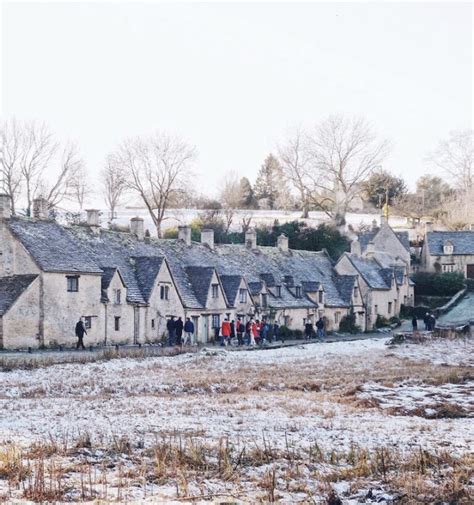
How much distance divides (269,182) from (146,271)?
8427 cm

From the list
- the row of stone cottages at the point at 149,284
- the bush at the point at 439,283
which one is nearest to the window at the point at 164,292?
the row of stone cottages at the point at 149,284

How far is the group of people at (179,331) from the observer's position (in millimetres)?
51750

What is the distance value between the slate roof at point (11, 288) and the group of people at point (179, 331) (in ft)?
28.4

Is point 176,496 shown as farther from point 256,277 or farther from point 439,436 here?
point 256,277

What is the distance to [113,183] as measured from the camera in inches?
4198

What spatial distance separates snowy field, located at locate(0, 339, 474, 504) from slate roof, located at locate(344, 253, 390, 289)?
40.9 m

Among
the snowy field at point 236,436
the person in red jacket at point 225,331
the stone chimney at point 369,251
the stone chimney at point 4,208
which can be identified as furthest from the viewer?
the stone chimney at point 369,251

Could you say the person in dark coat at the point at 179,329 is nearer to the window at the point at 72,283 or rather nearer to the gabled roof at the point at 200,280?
the window at the point at 72,283

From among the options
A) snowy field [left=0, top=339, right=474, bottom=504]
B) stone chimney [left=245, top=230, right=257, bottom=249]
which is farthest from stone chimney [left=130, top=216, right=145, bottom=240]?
snowy field [left=0, top=339, right=474, bottom=504]

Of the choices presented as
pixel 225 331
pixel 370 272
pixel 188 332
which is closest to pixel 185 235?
pixel 225 331

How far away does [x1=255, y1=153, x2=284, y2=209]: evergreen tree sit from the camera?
447 ft

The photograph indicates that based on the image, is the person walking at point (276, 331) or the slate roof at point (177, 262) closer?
the slate roof at point (177, 262)

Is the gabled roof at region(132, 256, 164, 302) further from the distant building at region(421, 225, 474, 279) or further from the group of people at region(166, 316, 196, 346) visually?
the distant building at region(421, 225, 474, 279)

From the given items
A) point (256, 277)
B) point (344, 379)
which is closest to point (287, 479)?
point (344, 379)
